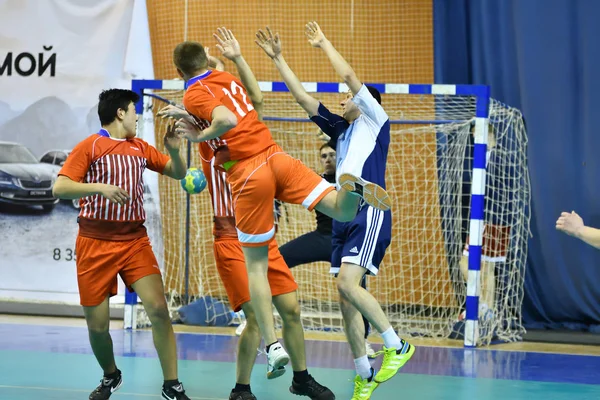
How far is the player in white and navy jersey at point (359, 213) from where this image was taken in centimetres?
584

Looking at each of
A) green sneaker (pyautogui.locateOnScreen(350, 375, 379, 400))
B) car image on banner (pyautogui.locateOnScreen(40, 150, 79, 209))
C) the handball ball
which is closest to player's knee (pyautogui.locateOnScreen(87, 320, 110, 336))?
green sneaker (pyautogui.locateOnScreen(350, 375, 379, 400))

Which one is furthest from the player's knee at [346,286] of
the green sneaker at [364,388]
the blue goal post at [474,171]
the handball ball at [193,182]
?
the blue goal post at [474,171]

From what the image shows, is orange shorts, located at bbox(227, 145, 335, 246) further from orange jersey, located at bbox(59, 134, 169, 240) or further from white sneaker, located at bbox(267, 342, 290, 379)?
orange jersey, located at bbox(59, 134, 169, 240)

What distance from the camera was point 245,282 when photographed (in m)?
5.81

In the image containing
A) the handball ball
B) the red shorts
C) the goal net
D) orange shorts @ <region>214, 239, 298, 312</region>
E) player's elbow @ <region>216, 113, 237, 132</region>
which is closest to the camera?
player's elbow @ <region>216, 113, 237, 132</region>

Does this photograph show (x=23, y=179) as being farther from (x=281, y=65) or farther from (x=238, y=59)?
(x=238, y=59)

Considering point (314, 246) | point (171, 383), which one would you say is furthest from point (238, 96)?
point (314, 246)

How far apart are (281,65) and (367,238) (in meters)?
1.30

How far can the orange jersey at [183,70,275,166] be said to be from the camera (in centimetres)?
531

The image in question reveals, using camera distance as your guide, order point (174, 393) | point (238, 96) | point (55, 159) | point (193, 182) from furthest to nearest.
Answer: point (55, 159), point (193, 182), point (174, 393), point (238, 96)

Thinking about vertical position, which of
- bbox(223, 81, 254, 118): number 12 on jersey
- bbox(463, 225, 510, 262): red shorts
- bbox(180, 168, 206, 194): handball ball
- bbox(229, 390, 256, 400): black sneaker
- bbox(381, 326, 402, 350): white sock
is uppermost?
bbox(223, 81, 254, 118): number 12 on jersey

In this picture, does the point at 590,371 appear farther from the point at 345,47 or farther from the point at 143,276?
the point at 345,47

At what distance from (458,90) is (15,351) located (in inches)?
187

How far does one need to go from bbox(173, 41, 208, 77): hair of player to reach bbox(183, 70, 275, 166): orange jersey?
0.27 feet
